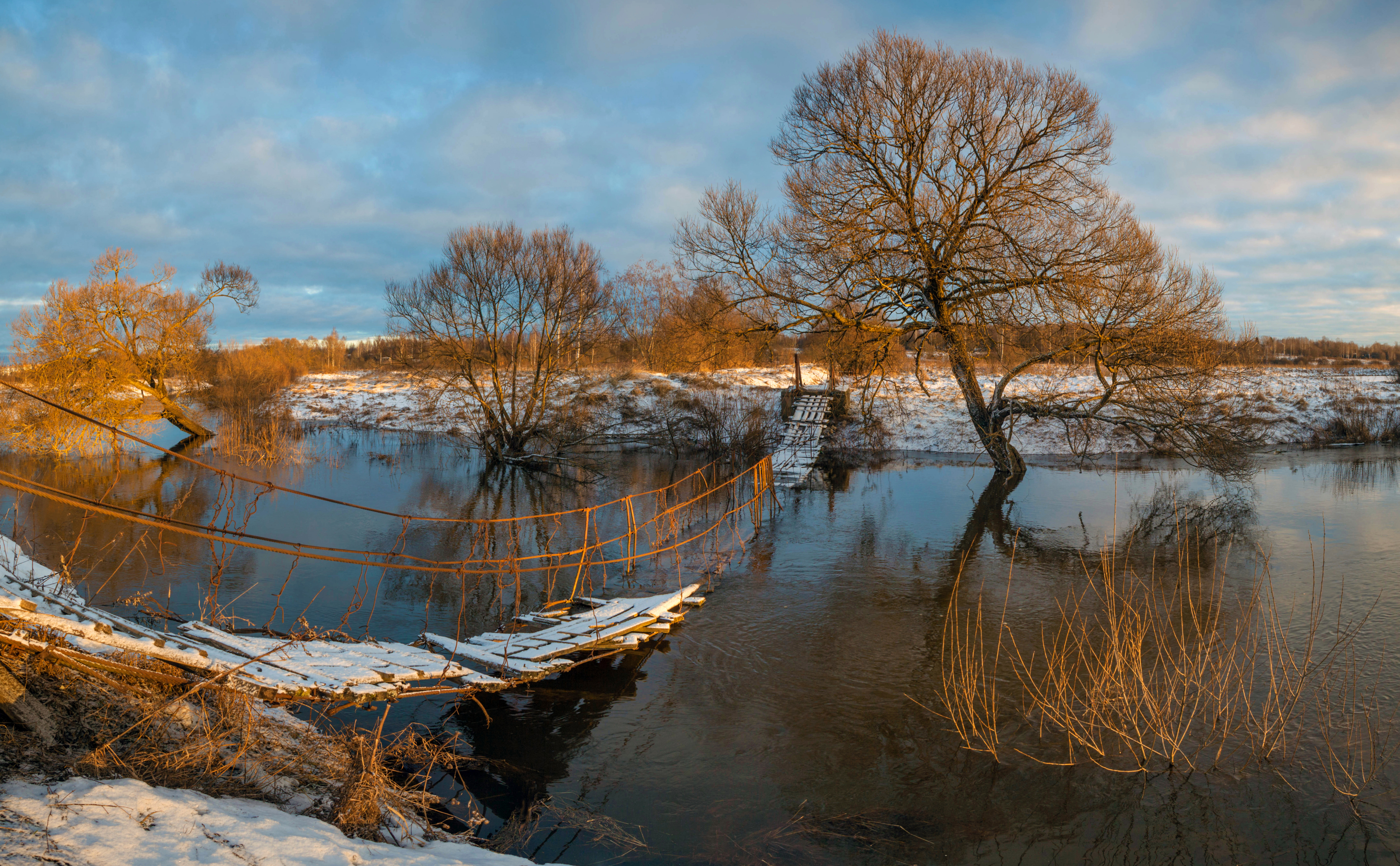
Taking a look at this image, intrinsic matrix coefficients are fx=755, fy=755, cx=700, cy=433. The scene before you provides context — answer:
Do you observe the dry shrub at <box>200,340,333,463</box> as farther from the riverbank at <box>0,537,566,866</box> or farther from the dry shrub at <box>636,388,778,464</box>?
the riverbank at <box>0,537,566,866</box>

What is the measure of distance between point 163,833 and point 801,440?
1906 cm

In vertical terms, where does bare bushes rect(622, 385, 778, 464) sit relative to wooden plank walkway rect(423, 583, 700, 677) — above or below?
above

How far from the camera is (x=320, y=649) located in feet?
18.5

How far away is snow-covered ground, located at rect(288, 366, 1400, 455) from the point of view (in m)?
23.6

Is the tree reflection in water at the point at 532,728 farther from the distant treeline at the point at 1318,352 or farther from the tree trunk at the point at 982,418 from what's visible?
the distant treeline at the point at 1318,352

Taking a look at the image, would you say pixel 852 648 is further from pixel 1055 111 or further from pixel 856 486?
pixel 1055 111

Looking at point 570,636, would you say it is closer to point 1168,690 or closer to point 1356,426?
point 1168,690

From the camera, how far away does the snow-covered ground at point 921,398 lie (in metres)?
23.6

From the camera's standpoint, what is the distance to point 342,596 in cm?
928

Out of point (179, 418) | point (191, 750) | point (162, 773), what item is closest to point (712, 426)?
point (179, 418)

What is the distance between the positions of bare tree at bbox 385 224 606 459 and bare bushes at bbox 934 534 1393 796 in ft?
49.1

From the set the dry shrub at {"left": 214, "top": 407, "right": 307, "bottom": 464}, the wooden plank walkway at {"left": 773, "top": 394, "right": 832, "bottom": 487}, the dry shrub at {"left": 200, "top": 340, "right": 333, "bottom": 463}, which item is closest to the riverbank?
the wooden plank walkway at {"left": 773, "top": 394, "right": 832, "bottom": 487}

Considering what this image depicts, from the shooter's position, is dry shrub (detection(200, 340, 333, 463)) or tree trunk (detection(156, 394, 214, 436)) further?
tree trunk (detection(156, 394, 214, 436))

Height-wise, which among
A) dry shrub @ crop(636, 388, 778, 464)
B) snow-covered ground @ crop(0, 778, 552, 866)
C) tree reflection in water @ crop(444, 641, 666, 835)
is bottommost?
tree reflection in water @ crop(444, 641, 666, 835)
